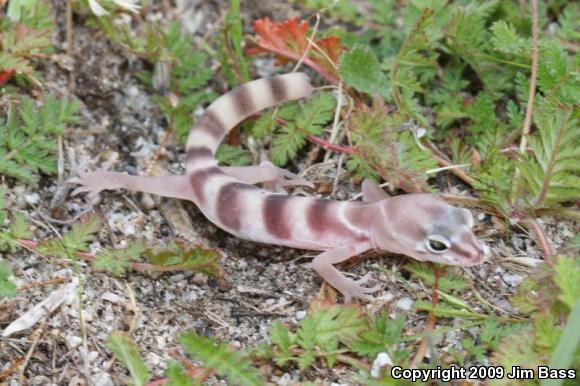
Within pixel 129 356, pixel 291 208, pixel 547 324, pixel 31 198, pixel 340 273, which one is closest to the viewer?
pixel 547 324

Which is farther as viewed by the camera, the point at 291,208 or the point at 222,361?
the point at 291,208

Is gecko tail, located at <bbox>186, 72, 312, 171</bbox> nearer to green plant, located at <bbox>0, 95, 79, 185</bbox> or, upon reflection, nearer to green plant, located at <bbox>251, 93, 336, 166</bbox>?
green plant, located at <bbox>251, 93, 336, 166</bbox>

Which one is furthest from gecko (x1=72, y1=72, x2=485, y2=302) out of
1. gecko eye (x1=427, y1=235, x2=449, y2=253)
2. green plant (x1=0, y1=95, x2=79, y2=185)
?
green plant (x1=0, y1=95, x2=79, y2=185)

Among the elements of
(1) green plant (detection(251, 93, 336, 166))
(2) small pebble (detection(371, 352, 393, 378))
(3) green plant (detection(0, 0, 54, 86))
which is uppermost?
(3) green plant (detection(0, 0, 54, 86))

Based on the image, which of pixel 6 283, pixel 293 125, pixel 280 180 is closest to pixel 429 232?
pixel 280 180

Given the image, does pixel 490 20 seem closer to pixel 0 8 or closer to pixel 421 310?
pixel 421 310

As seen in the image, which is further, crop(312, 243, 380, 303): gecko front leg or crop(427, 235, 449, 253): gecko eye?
crop(312, 243, 380, 303): gecko front leg

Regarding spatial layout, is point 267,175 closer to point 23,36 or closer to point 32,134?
point 32,134
